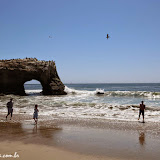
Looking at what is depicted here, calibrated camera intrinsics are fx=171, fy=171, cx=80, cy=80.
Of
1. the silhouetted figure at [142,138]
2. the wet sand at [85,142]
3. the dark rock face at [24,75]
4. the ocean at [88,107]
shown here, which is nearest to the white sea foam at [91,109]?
the ocean at [88,107]

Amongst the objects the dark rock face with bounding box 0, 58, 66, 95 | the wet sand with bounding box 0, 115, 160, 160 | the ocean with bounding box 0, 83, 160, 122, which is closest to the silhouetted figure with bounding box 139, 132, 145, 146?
the wet sand with bounding box 0, 115, 160, 160

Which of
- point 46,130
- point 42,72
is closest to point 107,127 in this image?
point 46,130

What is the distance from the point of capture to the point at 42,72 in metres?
34.3

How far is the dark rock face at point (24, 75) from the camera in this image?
109ft

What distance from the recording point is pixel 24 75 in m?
34.0

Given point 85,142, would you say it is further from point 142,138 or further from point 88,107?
point 88,107

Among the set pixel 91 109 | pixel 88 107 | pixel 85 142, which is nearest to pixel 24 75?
pixel 88 107

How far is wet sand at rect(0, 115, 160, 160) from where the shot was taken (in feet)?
20.2

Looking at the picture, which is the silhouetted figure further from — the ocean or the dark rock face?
the dark rock face

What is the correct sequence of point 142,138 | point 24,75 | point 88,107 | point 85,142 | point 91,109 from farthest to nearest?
1. point 24,75
2. point 88,107
3. point 91,109
4. point 142,138
5. point 85,142

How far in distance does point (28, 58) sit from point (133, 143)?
32.8 m

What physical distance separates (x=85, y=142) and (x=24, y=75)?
29.0 metres

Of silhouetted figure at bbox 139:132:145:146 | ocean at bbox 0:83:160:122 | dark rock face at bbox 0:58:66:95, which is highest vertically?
dark rock face at bbox 0:58:66:95

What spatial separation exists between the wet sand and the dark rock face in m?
24.6
